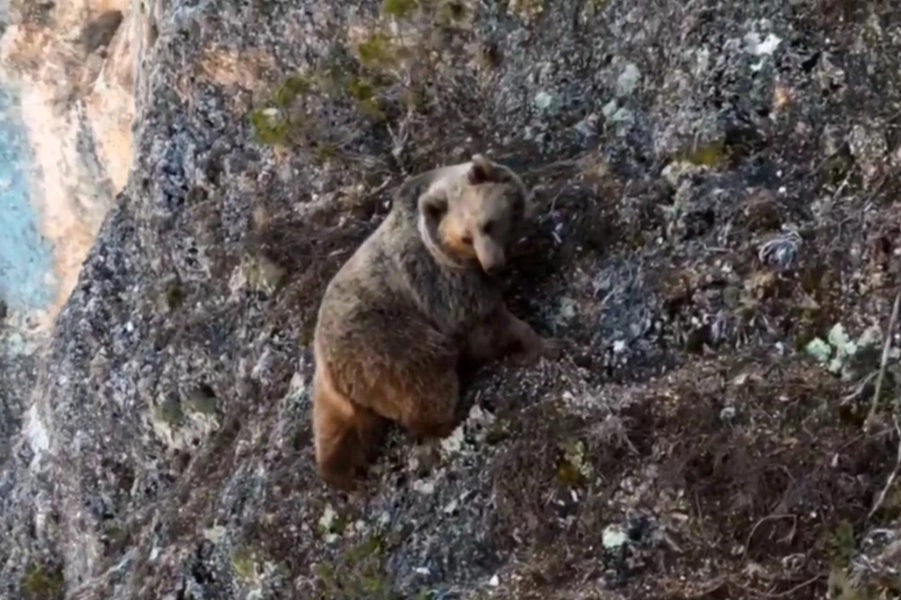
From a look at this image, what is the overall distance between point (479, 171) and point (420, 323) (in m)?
0.78

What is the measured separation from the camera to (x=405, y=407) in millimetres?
6027

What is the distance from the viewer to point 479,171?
6156mm

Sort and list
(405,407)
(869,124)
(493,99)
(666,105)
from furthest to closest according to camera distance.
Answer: (493,99), (666,105), (869,124), (405,407)

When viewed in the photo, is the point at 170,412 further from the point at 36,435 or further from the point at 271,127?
the point at 36,435

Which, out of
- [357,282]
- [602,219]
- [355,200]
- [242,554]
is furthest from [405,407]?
[355,200]

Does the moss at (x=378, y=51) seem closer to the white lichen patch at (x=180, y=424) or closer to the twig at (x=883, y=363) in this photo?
the white lichen patch at (x=180, y=424)

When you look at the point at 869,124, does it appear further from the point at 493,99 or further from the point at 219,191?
the point at 219,191

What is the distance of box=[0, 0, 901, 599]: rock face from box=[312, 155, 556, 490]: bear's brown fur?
18 cm

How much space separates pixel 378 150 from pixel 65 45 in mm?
7337

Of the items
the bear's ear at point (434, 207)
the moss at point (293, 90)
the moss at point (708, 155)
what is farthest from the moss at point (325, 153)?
the moss at point (708, 155)

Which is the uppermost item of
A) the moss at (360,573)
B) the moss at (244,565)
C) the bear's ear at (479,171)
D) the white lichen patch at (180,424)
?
the bear's ear at (479,171)

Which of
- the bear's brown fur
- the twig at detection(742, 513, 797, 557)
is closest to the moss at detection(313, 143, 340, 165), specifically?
the bear's brown fur

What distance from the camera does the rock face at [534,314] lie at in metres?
5.51

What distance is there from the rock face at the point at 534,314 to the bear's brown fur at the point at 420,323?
0.18 metres
